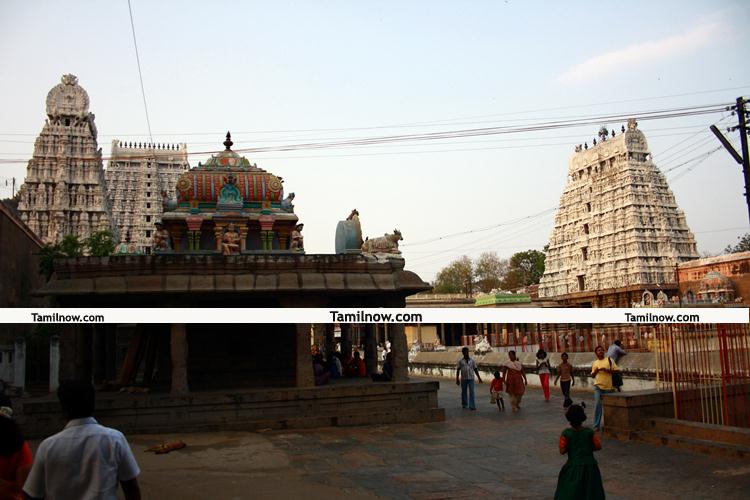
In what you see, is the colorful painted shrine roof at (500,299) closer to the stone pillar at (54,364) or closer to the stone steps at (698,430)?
the stone pillar at (54,364)

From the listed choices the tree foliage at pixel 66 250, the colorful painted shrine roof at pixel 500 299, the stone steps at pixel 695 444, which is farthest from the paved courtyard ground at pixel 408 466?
the colorful painted shrine roof at pixel 500 299

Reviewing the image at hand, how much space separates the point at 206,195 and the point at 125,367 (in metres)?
6.40

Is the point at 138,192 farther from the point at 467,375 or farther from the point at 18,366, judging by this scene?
the point at 467,375

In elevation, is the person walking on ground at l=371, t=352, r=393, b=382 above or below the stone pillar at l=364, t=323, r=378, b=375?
below

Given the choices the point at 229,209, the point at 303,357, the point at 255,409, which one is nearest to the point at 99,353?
the point at 229,209

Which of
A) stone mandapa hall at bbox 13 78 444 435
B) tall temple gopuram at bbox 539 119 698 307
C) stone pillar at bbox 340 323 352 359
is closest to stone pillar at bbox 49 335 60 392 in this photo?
stone mandapa hall at bbox 13 78 444 435

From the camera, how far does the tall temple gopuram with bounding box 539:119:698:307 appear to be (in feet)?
190

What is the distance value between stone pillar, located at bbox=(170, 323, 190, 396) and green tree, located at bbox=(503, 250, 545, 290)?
78.1 m

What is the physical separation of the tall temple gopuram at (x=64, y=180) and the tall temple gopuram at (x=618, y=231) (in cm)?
4107

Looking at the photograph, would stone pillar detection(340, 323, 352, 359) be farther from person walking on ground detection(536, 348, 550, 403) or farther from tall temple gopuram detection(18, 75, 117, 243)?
tall temple gopuram detection(18, 75, 117, 243)

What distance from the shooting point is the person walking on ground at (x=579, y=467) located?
5961 millimetres

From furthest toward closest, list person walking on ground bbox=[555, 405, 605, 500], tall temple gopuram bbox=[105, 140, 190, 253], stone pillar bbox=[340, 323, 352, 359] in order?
tall temple gopuram bbox=[105, 140, 190, 253]
stone pillar bbox=[340, 323, 352, 359]
person walking on ground bbox=[555, 405, 605, 500]

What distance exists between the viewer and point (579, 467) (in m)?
6.06

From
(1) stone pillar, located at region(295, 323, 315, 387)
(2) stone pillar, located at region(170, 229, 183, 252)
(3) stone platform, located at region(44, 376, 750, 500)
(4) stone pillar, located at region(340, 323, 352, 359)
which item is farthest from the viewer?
(4) stone pillar, located at region(340, 323, 352, 359)
